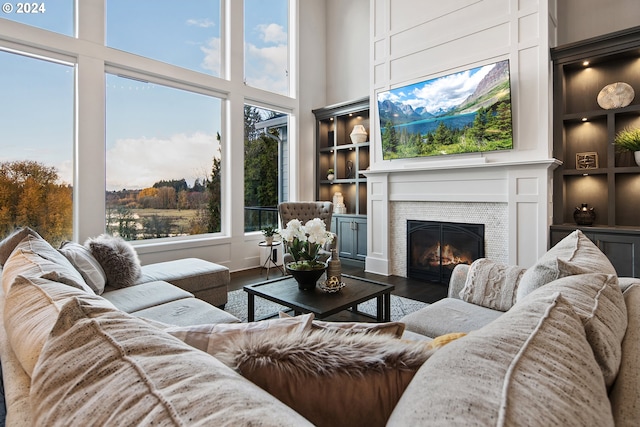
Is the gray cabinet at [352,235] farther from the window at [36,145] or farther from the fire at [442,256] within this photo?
the window at [36,145]

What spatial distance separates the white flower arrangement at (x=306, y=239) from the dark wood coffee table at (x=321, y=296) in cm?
21

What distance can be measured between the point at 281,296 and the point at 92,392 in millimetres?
1936

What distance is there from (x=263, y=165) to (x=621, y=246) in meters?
4.58

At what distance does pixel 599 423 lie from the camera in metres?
0.45

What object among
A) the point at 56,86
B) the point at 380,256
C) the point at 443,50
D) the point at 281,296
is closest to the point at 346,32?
the point at 443,50

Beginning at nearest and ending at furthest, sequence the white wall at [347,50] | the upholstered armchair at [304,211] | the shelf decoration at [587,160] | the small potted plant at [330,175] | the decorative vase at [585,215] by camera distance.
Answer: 1. the decorative vase at [585,215]
2. the shelf decoration at [587,160]
3. the upholstered armchair at [304,211]
4. the white wall at [347,50]
5. the small potted plant at [330,175]

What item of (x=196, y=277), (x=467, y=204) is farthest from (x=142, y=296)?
(x=467, y=204)

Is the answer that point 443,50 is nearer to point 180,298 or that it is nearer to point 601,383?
point 180,298

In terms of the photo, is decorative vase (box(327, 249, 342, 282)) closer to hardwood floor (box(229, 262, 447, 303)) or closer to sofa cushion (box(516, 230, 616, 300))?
sofa cushion (box(516, 230, 616, 300))

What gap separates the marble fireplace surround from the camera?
11.5ft

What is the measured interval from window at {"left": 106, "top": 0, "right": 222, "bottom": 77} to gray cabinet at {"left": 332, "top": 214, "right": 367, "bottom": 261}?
2.89 meters

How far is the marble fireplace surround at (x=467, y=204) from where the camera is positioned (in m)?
3.51

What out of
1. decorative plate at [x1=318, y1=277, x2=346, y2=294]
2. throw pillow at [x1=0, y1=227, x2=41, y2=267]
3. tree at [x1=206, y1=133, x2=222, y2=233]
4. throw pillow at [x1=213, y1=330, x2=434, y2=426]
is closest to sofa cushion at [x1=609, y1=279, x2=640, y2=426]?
throw pillow at [x1=213, y1=330, x2=434, y2=426]

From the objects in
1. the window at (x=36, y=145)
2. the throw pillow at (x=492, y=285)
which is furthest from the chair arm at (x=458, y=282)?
the window at (x=36, y=145)
